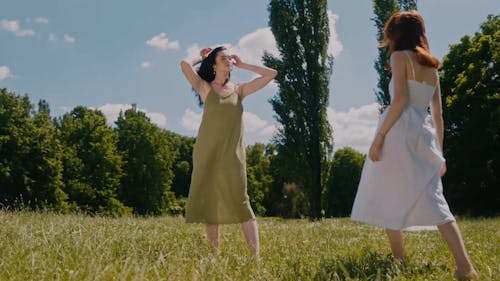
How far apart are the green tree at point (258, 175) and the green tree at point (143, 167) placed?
15742 millimetres

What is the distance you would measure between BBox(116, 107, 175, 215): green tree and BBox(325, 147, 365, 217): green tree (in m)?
25.1

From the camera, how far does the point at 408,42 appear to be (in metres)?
3.55

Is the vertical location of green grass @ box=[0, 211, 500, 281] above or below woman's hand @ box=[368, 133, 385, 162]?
below

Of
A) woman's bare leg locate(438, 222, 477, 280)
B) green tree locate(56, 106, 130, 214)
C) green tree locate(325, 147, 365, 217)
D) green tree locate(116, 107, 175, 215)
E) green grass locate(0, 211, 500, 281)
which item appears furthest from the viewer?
green tree locate(325, 147, 365, 217)

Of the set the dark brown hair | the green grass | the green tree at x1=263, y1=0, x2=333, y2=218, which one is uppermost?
the green tree at x1=263, y1=0, x2=333, y2=218

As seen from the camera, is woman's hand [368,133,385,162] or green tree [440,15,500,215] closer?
woman's hand [368,133,385,162]

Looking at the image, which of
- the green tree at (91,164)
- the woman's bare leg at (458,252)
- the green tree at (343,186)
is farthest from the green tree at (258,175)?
the woman's bare leg at (458,252)

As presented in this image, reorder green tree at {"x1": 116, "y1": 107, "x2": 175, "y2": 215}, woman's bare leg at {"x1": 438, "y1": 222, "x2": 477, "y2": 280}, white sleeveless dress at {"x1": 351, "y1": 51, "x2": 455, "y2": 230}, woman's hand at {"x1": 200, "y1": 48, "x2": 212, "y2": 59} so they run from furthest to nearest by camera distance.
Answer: green tree at {"x1": 116, "y1": 107, "x2": 175, "y2": 215} → woman's hand at {"x1": 200, "y1": 48, "x2": 212, "y2": 59} → white sleeveless dress at {"x1": 351, "y1": 51, "x2": 455, "y2": 230} → woman's bare leg at {"x1": 438, "y1": 222, "x2": 477, "y2": 280}

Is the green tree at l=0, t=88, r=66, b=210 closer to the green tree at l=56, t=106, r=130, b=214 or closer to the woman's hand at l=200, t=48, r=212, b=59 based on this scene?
the green tree at l=56, t=106, r=130, b=214

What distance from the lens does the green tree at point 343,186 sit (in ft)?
187

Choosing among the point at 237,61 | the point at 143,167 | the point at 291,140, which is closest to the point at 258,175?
the point at 143,167

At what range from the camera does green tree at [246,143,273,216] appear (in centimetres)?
5272

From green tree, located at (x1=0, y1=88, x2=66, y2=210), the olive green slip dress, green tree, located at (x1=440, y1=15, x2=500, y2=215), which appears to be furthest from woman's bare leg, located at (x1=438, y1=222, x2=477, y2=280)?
green tree, located at (x1=0, y1=88, x2=66, y2=210)

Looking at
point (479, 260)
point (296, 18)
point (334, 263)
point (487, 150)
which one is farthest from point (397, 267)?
point (487, 150)
